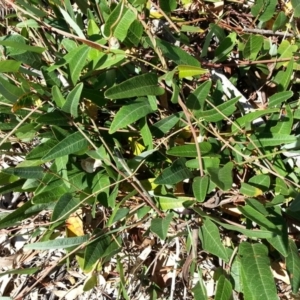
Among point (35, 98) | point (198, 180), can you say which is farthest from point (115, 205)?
point (35, 98)

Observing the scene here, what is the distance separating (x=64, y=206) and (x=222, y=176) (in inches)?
16.7

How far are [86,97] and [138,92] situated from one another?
18cm

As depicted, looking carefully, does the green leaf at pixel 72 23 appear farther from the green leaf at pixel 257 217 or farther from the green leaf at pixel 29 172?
the green leaf at pixel 257 217

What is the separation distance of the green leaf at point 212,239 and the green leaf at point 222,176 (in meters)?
0.13

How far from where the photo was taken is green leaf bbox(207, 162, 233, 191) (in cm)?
114

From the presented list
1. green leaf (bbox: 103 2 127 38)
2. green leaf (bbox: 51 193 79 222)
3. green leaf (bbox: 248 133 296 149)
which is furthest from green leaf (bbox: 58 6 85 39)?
green leaf (bbox: 248 133 296 149)

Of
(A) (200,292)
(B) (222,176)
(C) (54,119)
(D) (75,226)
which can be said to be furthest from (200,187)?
(D) (75,226)

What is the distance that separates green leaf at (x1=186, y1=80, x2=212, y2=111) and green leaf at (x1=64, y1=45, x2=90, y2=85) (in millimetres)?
281

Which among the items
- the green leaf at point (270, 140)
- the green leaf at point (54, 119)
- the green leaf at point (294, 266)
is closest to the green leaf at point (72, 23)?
the green leaf at point (54, 119)

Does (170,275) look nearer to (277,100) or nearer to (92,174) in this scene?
(92,174)

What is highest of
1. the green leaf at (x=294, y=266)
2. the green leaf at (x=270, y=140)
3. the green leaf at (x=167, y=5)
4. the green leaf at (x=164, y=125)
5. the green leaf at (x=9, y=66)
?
the green leaf at (x=9, y=66)

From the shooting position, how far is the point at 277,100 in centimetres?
125

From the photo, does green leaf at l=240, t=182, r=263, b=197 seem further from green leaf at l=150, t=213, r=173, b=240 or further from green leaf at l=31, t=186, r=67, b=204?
green leaf at l=31, t=186, r=67, b=204

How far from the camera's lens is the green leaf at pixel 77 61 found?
3.92 ft
